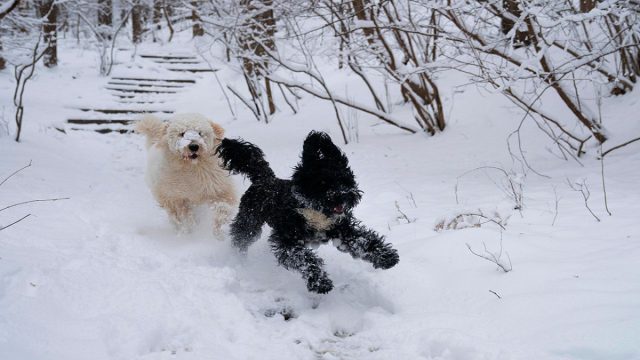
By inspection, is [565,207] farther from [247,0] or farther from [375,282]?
[247,0]

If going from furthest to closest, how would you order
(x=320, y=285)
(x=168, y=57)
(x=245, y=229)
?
(x=168, y=57) → (x=245, y=229) → (x=320, y=285)

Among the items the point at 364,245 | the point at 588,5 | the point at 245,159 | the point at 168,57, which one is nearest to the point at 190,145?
the point at 245,159

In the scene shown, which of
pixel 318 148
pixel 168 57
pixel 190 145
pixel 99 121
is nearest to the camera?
pixel 318 148

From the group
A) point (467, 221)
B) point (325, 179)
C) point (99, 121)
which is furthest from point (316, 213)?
point (99, 121)

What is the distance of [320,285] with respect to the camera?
3.06 m

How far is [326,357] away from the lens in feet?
8.39

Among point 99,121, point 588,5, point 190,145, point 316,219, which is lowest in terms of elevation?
point 99,121

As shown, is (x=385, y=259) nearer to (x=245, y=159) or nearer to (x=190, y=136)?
(x=245, y=159)

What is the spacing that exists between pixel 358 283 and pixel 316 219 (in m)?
0.51

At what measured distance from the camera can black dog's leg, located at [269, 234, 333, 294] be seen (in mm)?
3078

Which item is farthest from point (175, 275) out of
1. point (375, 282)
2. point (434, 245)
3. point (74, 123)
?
point (74, 123)

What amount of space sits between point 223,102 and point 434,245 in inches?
403

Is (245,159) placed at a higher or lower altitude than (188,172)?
higher

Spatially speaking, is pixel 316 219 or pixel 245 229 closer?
pixel 316 219
